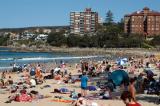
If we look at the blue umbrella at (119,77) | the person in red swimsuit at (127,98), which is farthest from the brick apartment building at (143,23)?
the person in red swimsuit at (127,98)

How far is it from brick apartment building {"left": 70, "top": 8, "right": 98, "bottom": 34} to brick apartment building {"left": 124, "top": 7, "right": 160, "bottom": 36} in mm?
38783

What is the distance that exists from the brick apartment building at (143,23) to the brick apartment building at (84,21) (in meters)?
38.8

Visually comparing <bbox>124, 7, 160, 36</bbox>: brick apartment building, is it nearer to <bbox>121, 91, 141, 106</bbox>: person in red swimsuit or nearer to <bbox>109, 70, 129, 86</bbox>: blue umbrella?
<bbox>109, 70, 129, 86</bbox>: blue umbrella

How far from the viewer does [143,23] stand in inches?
5453

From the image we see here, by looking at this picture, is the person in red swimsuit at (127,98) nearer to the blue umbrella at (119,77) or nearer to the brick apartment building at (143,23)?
the blue umbrella at (119,77)

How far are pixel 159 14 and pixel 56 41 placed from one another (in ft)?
128

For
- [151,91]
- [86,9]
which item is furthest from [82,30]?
[151,91]

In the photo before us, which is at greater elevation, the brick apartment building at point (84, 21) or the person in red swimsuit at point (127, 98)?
the brick apartment building at point (84, 21)

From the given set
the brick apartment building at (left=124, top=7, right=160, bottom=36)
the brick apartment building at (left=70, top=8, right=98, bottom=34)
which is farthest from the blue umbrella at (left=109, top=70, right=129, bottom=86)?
the brick apartment building at (left=70, top=8, right=98, bottom=34)

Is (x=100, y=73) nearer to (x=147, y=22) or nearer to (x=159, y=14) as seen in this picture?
(x=147, y=22)

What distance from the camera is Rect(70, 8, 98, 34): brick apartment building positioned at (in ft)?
600

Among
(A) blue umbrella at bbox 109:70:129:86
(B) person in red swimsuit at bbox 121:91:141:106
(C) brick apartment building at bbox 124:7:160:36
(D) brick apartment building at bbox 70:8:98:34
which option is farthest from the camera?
(D) brick apartment building at bbox 70:8:98:34

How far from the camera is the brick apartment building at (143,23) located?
447 feet

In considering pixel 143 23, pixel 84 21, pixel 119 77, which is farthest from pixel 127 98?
pixel 84 21
